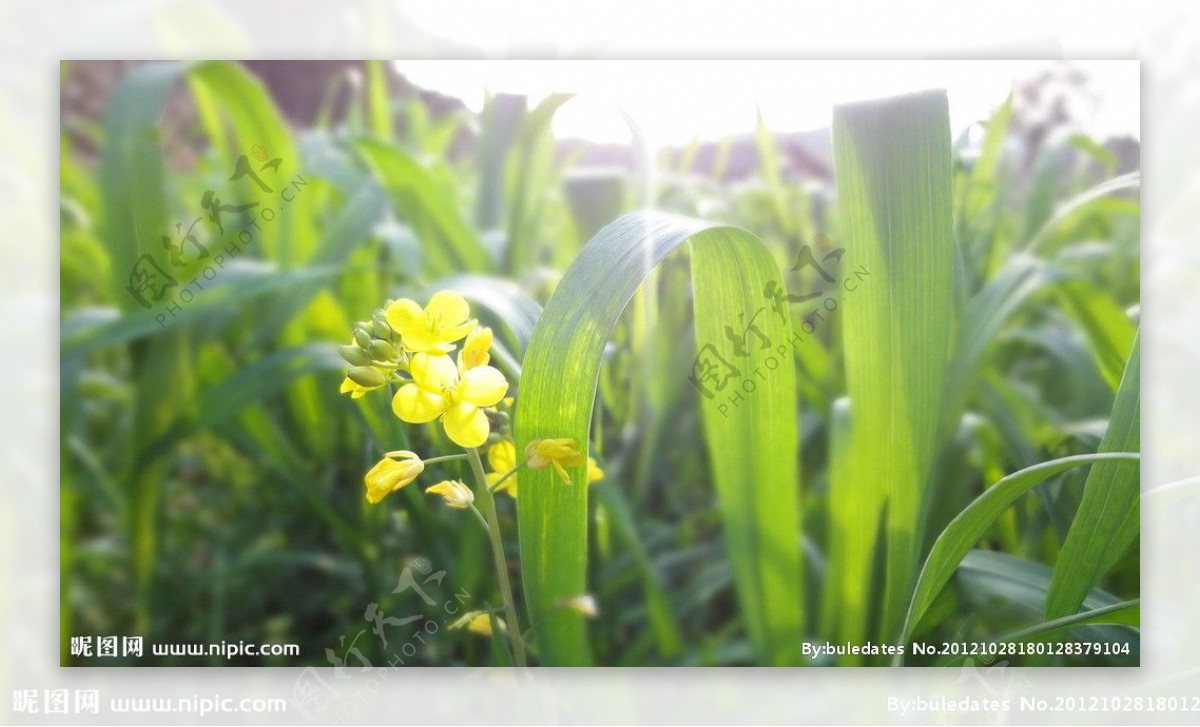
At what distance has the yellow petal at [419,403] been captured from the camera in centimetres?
49

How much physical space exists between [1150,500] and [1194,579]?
0.12 m

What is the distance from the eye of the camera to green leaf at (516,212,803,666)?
512mm

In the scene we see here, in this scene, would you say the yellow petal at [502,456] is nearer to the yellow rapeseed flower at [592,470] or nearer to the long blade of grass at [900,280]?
the yellow rapeseed flower at [592,470]

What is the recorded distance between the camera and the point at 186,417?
2.70 feet

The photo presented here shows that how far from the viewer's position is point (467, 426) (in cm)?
48

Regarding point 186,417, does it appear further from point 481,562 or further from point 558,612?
point 558,612

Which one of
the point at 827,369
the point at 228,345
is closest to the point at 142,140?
the point at 228,345

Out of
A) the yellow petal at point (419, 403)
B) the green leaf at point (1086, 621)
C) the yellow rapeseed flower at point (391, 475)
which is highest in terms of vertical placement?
the yellow petal at point (419, 403)

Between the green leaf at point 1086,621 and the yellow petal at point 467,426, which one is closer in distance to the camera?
the yellow petal at point 467,426

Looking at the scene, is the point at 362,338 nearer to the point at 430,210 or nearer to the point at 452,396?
the point at 452,396

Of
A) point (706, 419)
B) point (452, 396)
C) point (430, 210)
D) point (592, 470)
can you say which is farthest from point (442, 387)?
point (430, 210)

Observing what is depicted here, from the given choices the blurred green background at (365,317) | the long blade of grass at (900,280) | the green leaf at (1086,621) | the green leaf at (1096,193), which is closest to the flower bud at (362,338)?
the blurred green background at (365,317)

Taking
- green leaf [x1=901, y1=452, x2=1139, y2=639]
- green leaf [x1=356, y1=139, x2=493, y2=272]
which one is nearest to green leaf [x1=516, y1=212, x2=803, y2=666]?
green leaf [x1=901, y1=452, x2=1139, y2=639]

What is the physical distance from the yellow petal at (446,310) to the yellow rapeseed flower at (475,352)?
1cm
